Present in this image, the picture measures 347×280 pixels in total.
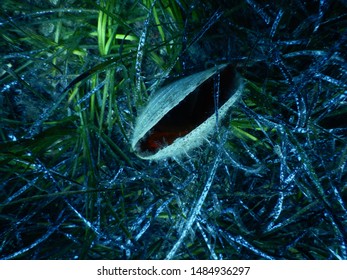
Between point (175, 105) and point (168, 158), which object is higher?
point (175, 105)

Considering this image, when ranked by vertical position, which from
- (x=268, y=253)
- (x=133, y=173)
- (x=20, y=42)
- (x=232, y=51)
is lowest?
(x=268, y=253)

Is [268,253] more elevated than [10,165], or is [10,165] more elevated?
[10,165]

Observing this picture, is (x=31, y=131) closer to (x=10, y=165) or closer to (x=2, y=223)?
(x=10, y=165)

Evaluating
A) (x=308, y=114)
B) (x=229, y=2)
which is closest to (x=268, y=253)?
(x=308, y=114)

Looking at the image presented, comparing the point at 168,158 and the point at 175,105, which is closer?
the point at 175,105

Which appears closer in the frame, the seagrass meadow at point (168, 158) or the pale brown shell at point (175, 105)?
the pale brown shell at point (175, 105)
